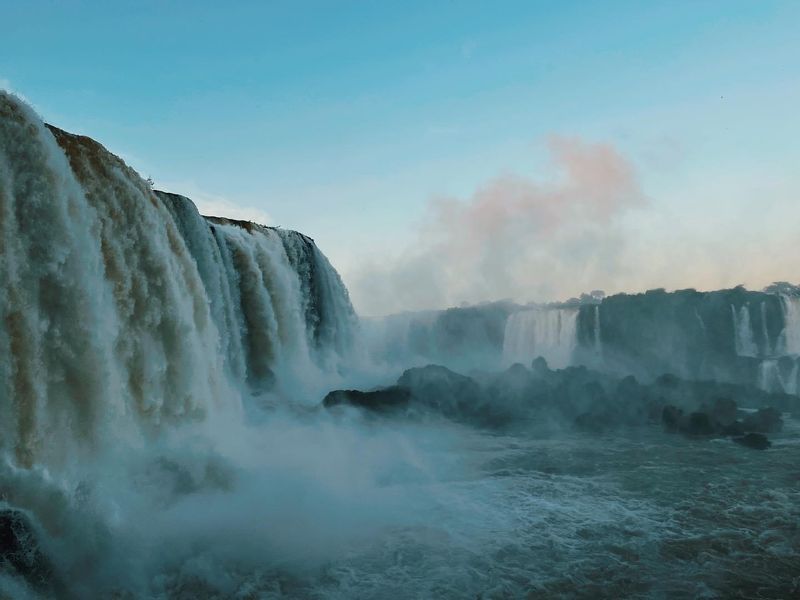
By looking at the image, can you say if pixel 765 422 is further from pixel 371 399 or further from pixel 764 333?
pixel 764 333

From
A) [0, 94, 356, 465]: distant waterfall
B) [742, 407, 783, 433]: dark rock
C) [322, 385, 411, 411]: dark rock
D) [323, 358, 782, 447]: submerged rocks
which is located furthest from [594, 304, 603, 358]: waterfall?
[0, 94, 356, 465]: distant waterfall

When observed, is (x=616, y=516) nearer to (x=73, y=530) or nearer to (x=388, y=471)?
(x=388, y=471)

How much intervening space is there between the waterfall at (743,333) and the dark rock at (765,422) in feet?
38.4

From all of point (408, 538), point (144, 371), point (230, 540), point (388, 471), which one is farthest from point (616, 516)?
point (144, 371)

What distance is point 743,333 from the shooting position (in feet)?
88.4

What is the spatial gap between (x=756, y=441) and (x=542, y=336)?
1672 cm

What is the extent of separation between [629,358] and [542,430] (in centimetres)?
1505

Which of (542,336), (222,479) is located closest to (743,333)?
(542,336)

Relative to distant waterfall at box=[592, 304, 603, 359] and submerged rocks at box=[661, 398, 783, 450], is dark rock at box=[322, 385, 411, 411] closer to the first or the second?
submerged rocks at box=[661, 398, 783, 450]

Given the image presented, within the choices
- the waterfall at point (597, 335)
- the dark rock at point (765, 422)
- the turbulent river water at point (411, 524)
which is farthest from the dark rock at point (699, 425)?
the waterfall at point (597, 335)

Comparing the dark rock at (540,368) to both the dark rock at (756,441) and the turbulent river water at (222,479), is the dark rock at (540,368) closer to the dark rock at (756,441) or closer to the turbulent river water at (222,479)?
the turbulent river water at (222,479)

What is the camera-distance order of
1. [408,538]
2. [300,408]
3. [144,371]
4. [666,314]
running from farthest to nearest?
[666,314], [300,408], [144,371], [408,538]

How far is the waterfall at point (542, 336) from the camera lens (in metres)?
29.9

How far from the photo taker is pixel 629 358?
29.5m
